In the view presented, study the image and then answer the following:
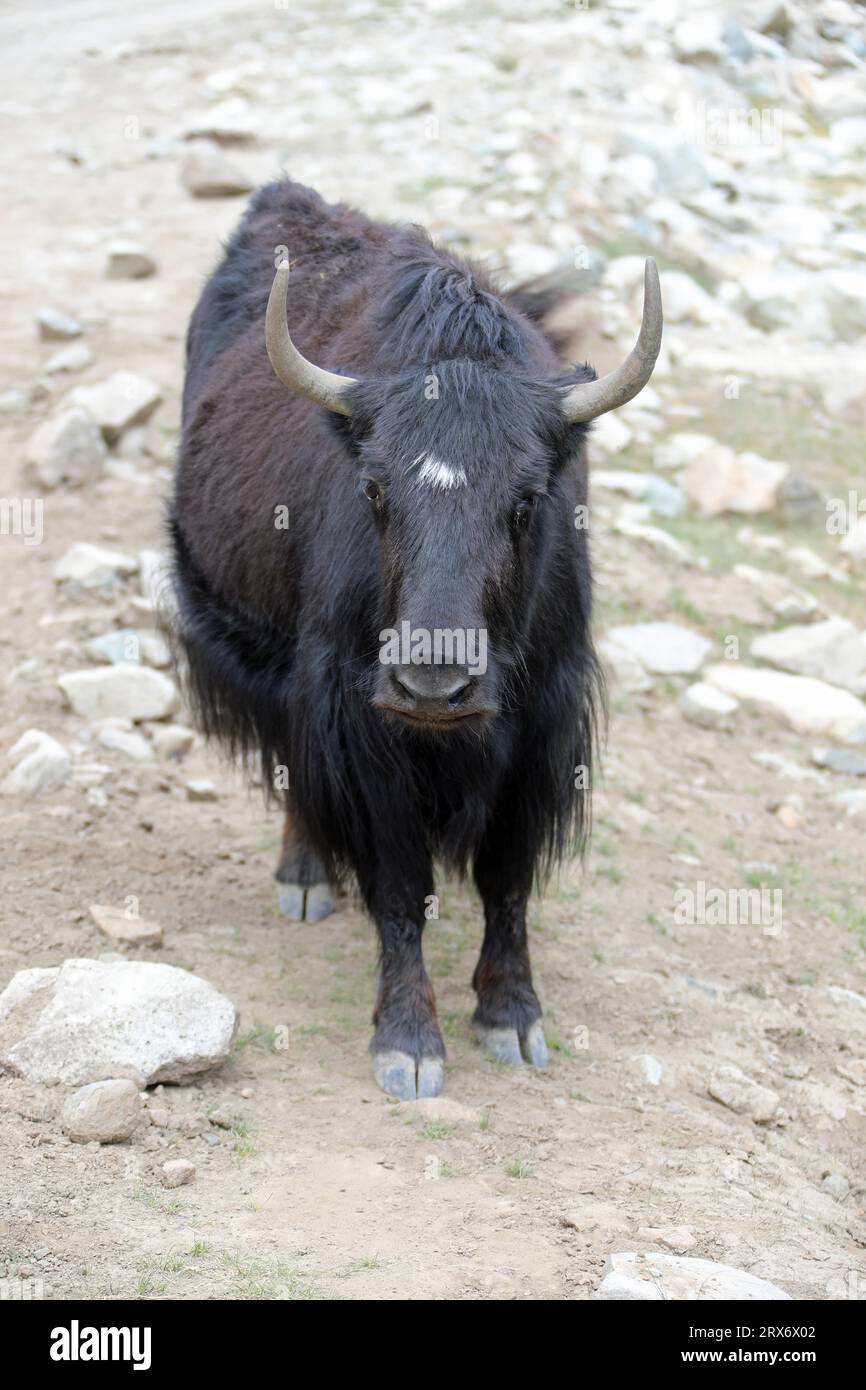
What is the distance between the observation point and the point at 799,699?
6.55 m

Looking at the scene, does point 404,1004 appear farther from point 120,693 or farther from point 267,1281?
point 120,693

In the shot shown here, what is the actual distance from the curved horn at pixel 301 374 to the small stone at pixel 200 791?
6.71 feet

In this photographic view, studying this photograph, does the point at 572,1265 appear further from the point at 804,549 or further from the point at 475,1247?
the point at 804,549

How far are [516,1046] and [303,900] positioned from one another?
3.42 feet

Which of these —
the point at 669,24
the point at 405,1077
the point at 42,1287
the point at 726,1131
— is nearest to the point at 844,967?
the point at 726,1131

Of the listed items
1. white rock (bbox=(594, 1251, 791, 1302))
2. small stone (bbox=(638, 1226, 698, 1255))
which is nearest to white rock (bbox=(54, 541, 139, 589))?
small stone (bbox=(638, 1226, 698, 1255))

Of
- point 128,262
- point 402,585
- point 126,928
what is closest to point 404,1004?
point 126,928

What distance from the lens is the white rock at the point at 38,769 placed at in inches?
201

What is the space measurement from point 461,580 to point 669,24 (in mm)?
11575

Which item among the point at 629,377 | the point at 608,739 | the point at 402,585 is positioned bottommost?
the point at 608,739

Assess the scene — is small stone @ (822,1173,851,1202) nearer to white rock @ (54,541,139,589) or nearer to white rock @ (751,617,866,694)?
white rock @ (751,617,866,694)

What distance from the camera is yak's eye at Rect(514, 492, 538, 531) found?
11.9 ft

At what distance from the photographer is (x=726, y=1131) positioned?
392 cm

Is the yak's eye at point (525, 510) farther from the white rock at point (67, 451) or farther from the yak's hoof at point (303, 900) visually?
the white rock at point (67, 451)
